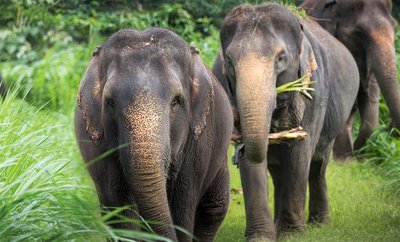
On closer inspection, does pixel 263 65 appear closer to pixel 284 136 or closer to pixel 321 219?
pixel 284 136

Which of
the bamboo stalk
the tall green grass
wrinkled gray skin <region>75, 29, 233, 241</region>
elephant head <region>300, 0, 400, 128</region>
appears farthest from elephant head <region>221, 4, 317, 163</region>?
elephant head <region>300, 0, 400, 128</region>

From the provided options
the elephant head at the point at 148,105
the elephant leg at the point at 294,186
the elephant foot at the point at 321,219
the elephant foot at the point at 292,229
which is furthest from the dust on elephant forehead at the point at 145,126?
the elephant foot at the point at 321,219

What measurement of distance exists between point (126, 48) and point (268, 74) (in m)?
1.85

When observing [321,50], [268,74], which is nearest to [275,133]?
[268,74]

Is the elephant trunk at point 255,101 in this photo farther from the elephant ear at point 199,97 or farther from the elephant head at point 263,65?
the elephant ear at point 199,97

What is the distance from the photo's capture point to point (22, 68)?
1330cm

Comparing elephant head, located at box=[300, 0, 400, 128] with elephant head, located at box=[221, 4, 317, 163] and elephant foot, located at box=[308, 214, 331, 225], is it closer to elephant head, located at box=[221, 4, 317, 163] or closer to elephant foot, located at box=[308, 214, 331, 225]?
elephant foot, located at box=[308, 214, 331, 225]

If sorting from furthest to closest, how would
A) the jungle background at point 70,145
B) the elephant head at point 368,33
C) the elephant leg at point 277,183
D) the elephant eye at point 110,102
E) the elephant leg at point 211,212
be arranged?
the elephant head at point 368,33, the elephant leg at point 277,183, the elephant leg at point 211,212, the elephant eye at point 110,102, the jungle background at point 70,145

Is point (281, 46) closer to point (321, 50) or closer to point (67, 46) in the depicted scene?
point (321, 50)

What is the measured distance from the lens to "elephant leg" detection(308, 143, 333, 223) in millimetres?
9594

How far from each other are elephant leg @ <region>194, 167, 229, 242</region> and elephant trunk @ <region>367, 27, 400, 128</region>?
384cm

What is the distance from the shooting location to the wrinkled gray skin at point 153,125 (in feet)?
18.6

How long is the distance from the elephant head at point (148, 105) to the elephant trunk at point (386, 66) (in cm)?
468

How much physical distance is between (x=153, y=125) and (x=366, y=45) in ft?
21.5
